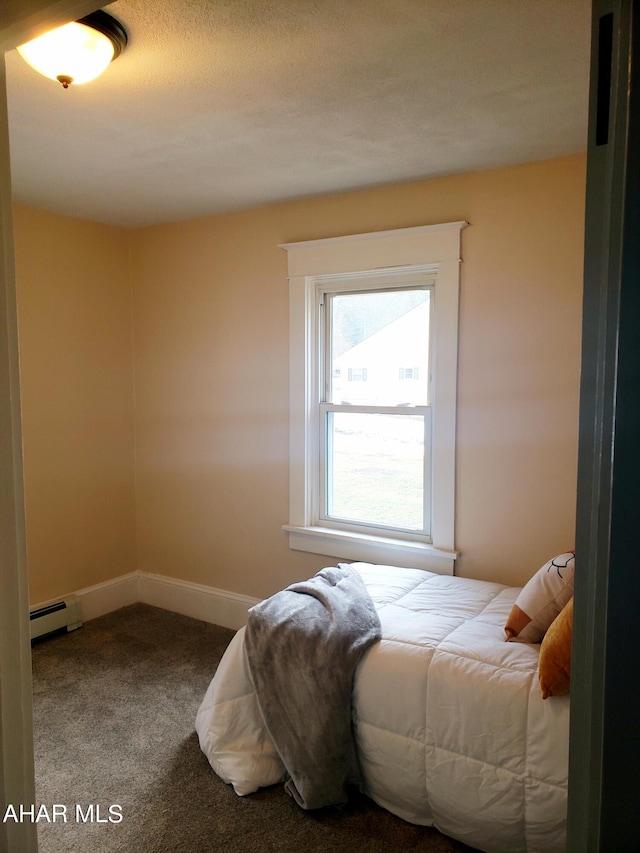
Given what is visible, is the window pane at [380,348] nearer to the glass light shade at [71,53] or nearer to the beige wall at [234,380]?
the beige wall at [234,380]

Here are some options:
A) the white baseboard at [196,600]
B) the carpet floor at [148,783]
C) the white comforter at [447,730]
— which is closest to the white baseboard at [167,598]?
the white baseboard at [196,600]

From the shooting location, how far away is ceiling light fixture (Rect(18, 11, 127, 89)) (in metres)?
1.59

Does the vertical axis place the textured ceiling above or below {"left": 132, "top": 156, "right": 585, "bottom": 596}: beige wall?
above

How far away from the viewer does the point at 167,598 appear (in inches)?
160

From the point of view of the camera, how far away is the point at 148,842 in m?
2.01

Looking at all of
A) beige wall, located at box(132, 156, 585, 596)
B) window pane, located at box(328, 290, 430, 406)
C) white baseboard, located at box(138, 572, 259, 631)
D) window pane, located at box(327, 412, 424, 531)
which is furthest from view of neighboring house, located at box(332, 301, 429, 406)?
white baseboard, located at box(138, 572, 259, 631)

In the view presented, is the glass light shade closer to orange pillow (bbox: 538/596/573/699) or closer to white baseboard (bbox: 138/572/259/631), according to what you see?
orange pillow (bbox: 538/596/573/699)

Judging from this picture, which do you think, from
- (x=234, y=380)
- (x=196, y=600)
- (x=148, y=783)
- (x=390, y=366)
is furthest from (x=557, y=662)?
(x=196, y=600)

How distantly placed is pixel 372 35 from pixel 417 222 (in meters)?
1.40

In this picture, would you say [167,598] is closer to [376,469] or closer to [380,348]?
[376,469]

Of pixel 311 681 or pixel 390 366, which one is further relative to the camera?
pixel 390 366

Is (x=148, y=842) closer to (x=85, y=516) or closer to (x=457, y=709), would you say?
(x=457, y=709)

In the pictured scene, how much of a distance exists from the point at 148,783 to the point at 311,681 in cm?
80

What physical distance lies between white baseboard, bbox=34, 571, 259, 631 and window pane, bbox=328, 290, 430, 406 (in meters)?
1.46
